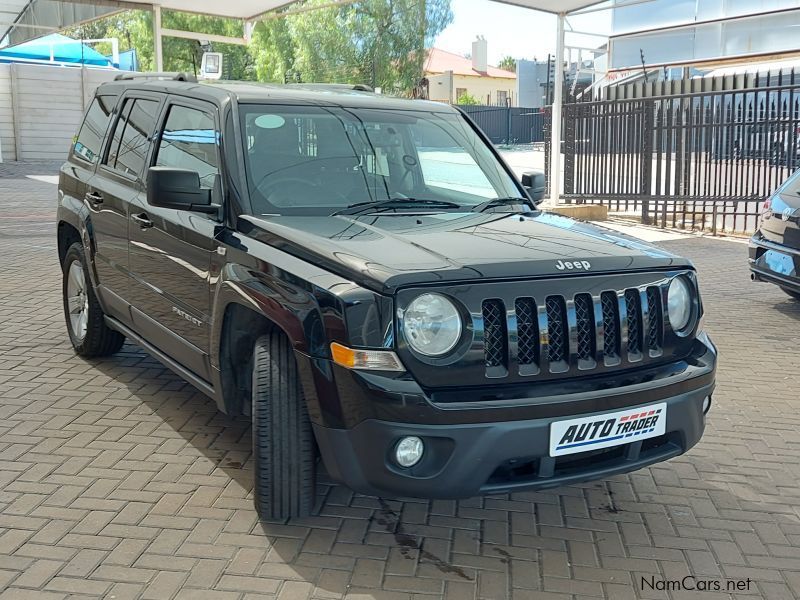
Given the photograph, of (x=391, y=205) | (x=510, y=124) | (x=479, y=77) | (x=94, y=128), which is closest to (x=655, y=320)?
(x=391, y=205)

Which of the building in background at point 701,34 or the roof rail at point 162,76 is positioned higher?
the building in background at point 701,34

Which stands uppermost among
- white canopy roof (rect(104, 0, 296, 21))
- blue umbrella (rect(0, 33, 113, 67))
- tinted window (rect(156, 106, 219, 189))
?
blue umbrella (rect(0, 33, 113, 67))

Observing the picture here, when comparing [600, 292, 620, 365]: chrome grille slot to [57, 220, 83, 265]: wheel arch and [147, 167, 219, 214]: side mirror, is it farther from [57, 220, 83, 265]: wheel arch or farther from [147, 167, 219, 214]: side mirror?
[57, 220, 83, 265]: wheel arch

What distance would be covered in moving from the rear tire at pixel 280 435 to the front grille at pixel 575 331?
2.64ft

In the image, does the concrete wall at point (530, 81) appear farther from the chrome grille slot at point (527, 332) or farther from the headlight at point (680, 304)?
the chrome grille slot at point (527, 332)

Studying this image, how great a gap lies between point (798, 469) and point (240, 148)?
3.26 metres

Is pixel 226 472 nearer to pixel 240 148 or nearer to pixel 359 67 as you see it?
pixel 240 148

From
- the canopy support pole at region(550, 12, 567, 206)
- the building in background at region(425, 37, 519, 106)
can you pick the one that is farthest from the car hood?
the building in background at region(425, 37, 519, 106)

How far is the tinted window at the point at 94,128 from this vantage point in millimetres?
6121

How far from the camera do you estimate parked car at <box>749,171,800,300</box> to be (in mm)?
7867

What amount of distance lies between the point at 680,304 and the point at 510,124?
39.8 metres

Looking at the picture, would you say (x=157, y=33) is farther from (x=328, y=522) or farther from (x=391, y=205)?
(x=328, y=522)

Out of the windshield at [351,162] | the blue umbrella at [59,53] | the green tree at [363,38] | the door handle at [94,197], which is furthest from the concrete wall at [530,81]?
the windshield at [351,162]

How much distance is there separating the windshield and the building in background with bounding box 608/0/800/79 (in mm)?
24800
